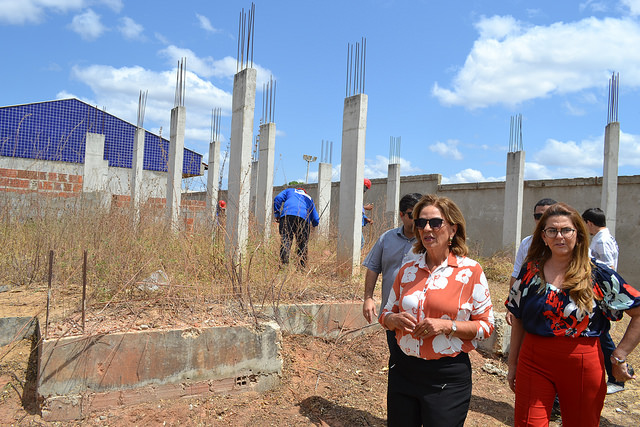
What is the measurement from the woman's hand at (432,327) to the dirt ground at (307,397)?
1629 millimetres

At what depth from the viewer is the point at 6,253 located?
509cm

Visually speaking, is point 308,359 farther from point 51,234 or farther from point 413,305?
point 51,234

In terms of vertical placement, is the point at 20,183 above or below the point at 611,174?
below

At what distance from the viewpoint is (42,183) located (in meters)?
8.55

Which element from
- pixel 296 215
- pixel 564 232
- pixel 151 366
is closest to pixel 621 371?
pixel 564 232

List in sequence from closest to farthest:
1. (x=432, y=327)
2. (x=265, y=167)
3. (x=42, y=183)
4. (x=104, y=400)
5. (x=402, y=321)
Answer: (x=432, y=327), (x=402, y=321), (x=104, y=400), (x=42, y=183), (x=265, y=167)

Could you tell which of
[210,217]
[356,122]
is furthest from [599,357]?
[356,122]

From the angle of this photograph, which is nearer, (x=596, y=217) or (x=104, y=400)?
(x=104, y=400)

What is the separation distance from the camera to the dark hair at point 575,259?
7.61ft

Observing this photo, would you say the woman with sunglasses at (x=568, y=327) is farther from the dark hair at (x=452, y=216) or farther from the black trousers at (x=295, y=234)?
the black trousers at (x=295, y=234)

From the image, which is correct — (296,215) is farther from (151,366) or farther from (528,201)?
(528,201)

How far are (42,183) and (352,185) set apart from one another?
568cm

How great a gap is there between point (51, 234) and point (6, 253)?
518 mm

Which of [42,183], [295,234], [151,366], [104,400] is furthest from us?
[42,183]
